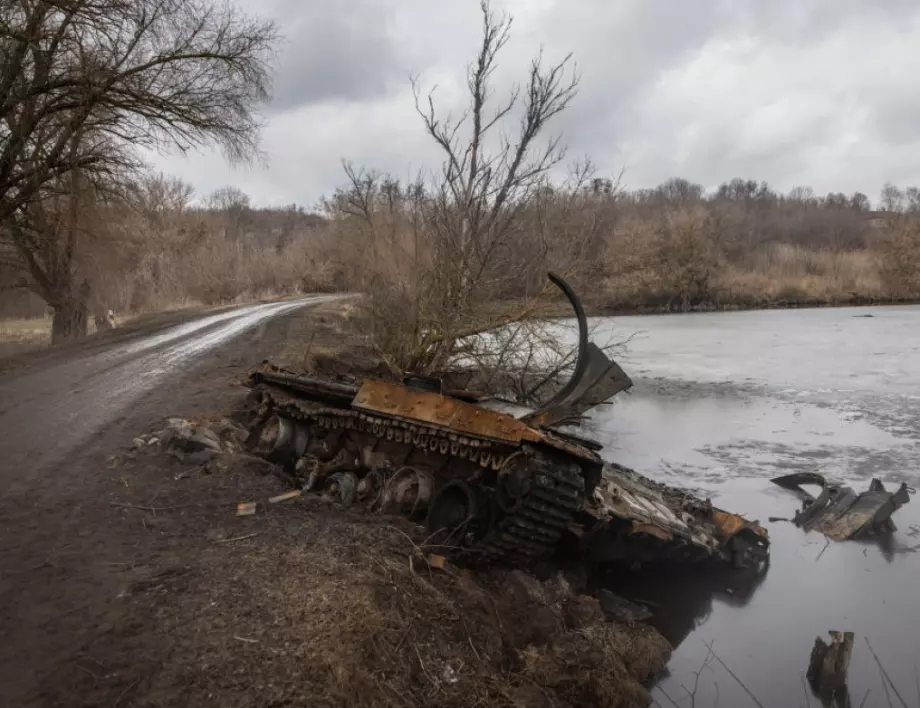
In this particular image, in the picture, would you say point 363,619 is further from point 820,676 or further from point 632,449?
point 632,449

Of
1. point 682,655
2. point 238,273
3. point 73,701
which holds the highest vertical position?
point 238,273

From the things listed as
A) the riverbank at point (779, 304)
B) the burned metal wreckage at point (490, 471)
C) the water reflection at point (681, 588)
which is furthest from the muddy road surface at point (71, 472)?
the riverbank at point (779, 304)

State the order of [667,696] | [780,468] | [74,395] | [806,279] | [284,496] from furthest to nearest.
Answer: [806,279]
[780,468]
[74,395]
[284,496]
[667,696]

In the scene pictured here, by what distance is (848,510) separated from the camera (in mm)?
9531

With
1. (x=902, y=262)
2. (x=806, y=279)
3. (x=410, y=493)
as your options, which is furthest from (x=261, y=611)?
(x=902, y=262)

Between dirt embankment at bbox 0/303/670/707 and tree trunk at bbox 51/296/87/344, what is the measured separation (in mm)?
12153

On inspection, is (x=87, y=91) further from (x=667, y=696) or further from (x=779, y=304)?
(x=779, y=304)

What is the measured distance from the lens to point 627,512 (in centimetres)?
686

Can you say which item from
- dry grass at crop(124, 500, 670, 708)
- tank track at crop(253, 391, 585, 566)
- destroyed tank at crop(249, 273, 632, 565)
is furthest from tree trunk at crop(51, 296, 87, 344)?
dry grass at crop(124, 500, 670, 708)

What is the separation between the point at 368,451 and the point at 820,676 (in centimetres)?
456

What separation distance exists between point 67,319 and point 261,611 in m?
16.0

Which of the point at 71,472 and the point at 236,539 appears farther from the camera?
the point at 71,472

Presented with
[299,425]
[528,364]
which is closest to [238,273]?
[528,364]

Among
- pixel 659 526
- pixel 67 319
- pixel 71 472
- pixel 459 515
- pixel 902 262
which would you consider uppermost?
pixel 902 262
